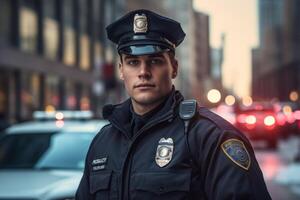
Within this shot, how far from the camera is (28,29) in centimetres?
3481

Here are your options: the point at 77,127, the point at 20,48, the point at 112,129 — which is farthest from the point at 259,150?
the point at 112,129

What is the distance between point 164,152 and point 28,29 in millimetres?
32901

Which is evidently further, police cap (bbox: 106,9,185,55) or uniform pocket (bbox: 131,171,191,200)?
police cap (bbox: 106,9,185,55)

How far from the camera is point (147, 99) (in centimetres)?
289

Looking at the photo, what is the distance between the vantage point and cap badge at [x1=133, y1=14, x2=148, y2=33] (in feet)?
9.87

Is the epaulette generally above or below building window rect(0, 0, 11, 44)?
below

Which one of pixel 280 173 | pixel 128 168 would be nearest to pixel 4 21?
pixel 280 173

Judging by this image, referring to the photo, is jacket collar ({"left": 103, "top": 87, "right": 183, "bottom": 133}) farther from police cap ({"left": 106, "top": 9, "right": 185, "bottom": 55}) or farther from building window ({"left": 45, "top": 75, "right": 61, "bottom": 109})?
building window ({"left": 45, "top": 75, "right": 61, "bottom": 109})

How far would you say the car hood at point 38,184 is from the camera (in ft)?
21.1

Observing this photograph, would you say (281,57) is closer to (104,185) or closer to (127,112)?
(127,112)

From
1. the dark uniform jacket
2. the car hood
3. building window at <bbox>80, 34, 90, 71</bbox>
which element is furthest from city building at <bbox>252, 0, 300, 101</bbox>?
the dark uniform jacket

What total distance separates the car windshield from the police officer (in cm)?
467

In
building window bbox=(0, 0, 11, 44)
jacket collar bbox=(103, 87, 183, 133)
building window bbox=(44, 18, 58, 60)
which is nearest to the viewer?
jacket collar bbox=(103, 87, 183, 133)

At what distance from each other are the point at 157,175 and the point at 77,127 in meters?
5.70
